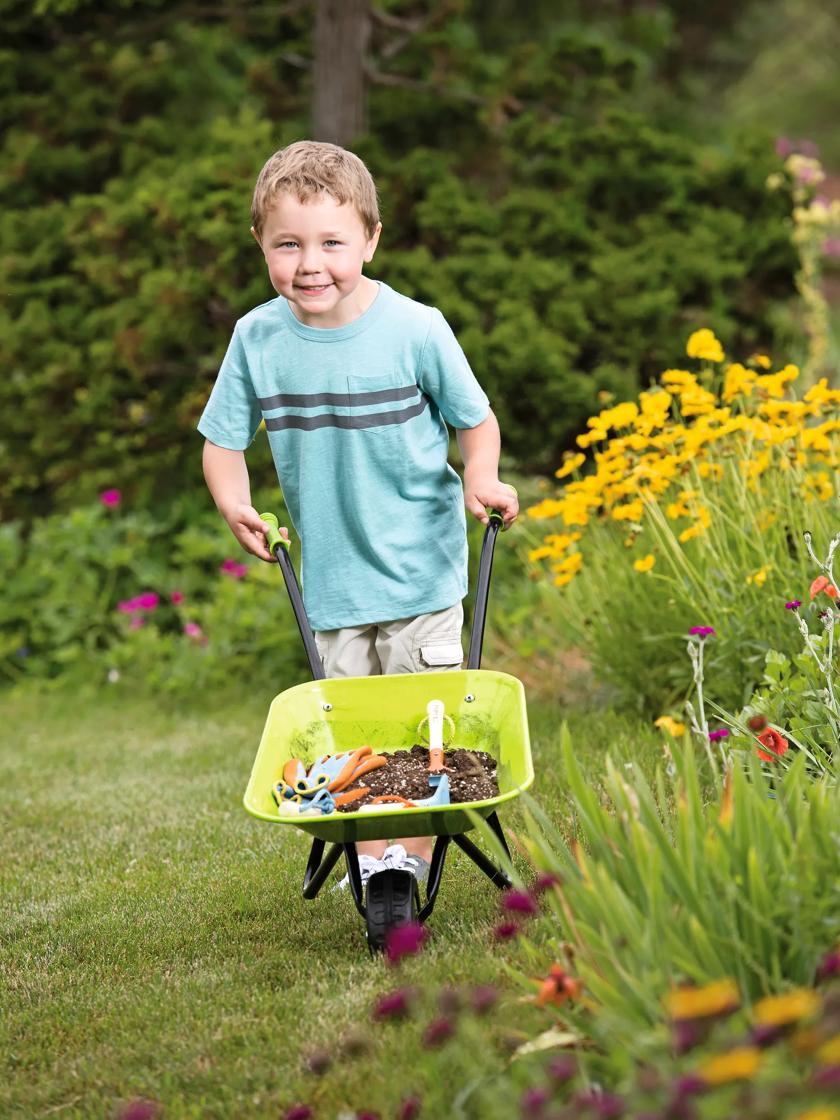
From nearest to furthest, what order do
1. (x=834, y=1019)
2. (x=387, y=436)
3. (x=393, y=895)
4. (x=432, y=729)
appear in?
(x=834, y=1019) → (x=393, y=895) → (x=432, y=729) → (x=387, y=436)

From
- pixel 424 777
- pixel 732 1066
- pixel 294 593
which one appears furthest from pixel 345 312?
pixel 732 1066

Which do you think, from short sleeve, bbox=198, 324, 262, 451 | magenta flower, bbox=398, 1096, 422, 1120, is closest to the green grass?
magenta flower, bbox=398, 1096, 422, 1120

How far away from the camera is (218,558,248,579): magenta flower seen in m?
6.35

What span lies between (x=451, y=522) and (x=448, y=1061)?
1442 mm

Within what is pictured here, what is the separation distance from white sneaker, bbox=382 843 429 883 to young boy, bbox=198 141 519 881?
0.02m

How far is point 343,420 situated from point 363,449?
0.26 ft

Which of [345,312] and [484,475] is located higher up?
[345,312]

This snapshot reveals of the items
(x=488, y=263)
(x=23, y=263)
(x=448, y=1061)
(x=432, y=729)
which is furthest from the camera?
(x=23, y=263)

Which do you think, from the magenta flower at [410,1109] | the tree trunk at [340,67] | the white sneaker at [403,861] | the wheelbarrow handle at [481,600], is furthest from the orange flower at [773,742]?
the tree trunk at [340,67]

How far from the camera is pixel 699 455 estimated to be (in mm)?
4418

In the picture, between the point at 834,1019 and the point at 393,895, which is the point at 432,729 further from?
the point at 834,1019

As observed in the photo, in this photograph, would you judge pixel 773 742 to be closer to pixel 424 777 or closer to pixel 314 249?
pixel 424 777

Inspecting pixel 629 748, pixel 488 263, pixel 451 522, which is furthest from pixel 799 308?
pixel 451 522

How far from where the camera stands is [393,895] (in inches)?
109
